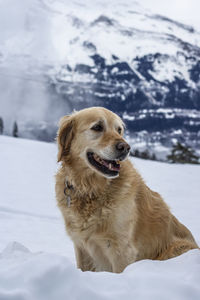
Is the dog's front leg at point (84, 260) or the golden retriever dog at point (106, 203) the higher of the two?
the golden retriever dog at point (106, 203)

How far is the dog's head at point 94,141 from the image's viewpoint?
393cm

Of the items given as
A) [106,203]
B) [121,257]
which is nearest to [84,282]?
[121,257]

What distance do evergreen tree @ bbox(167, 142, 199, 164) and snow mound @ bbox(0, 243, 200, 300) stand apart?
45.8 metres

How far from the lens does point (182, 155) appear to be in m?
47.4

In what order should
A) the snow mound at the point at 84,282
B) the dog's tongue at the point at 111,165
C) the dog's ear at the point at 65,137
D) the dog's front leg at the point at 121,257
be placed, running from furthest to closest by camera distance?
1. the dog's ear at the point at 65,137
2. the dog's tongue at the point at 111,165
3. the dog's front leg at the point at 121,257
4. the snow mound at the point at 84,282

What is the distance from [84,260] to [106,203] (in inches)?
35.0

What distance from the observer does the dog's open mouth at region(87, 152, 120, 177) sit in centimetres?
401

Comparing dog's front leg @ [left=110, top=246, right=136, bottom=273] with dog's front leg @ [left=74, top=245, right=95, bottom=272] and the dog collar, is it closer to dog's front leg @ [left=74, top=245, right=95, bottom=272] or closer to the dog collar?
dog's front leg @ [left=74, top=245, right=95, bottom=272]

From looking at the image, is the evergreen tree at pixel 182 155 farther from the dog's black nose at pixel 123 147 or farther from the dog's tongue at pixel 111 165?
the dog's black nose at pixel 123 147

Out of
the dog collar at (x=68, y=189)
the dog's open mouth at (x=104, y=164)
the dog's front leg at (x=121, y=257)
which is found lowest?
the dog's front leg at (x=121, y=257)

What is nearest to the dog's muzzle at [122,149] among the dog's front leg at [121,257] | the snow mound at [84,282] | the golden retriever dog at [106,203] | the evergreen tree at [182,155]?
the golden retriever dog at [106,203]

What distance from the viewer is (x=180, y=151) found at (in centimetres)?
4778

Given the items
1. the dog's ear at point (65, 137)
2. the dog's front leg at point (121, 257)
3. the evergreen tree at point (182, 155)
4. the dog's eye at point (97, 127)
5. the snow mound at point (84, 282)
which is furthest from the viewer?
the evergreen tree at point (182, 155)

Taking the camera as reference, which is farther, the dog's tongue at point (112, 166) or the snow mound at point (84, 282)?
the dog's tongue at point (112, 166)
